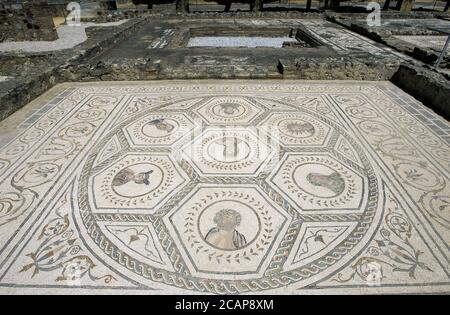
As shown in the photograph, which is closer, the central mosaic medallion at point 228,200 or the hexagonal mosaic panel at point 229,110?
the central mosaic medallion at point 228,200

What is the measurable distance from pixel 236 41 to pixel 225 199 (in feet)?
20.9

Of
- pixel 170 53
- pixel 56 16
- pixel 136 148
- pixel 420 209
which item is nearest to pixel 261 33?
pixel 170 53

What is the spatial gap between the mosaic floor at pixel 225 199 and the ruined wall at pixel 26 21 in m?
5.84

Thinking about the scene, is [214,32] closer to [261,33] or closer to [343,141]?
[261,33]

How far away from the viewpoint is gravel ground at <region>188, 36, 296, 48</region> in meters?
6.81

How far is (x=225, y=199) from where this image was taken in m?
1.84

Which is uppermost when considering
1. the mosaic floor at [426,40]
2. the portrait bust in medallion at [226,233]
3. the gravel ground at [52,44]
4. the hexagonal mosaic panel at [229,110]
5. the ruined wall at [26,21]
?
the ruined wall at [26,21]

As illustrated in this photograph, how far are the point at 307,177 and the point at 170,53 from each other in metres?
4.40

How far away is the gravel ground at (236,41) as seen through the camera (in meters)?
6.81

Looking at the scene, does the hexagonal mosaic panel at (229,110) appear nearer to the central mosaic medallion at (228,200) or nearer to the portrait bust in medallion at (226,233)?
the central mosaic medallion at (228,200)

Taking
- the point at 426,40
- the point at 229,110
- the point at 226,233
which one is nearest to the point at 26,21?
the point at 229,110

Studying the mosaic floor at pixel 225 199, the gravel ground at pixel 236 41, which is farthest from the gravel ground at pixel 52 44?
the mosaic floor at pixel 225 199

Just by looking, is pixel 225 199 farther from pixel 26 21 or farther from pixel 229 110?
pixel 26 21

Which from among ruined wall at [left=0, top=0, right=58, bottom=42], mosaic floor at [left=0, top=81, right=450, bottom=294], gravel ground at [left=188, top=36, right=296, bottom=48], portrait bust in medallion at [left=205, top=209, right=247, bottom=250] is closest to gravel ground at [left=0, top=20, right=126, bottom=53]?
ruined wall at [left=0, top=0, right=58, bottom=42]
